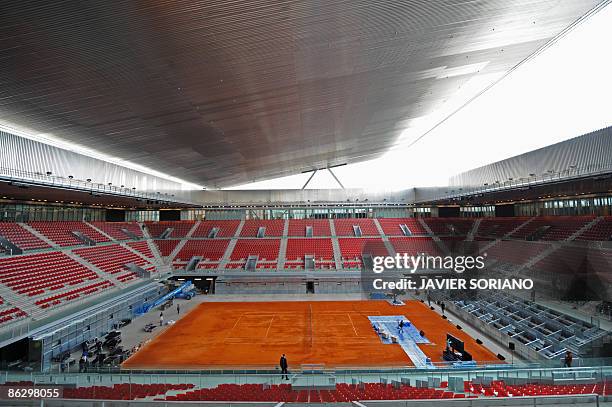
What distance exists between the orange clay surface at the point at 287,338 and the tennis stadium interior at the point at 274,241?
192 millimetres

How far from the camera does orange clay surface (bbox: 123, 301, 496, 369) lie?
55.1 ft

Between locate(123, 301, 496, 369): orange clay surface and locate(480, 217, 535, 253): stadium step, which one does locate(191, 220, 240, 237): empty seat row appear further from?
locate(480, 217, 535, 253): stadium step

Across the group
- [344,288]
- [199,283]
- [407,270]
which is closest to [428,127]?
[407,270]

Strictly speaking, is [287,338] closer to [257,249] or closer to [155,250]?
[257,249]

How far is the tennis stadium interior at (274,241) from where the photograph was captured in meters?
10.2

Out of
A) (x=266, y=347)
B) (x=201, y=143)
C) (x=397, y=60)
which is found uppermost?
(x=397, y=60)

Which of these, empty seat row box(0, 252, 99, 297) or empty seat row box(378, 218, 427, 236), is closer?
empty seat row box(0, 252, 99, 297)

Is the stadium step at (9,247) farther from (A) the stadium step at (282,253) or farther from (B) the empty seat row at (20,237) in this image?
(A) the stadium step at (282,253)

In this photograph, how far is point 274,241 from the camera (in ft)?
130

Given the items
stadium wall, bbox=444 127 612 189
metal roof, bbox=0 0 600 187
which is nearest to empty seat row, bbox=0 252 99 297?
metal roof, bbox=0 0 600 187

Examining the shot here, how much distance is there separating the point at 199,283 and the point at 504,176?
91.9ft

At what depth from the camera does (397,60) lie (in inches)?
585

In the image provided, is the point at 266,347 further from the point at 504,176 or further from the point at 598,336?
the point at 504,176

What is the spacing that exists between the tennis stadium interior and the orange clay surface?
192 mm
